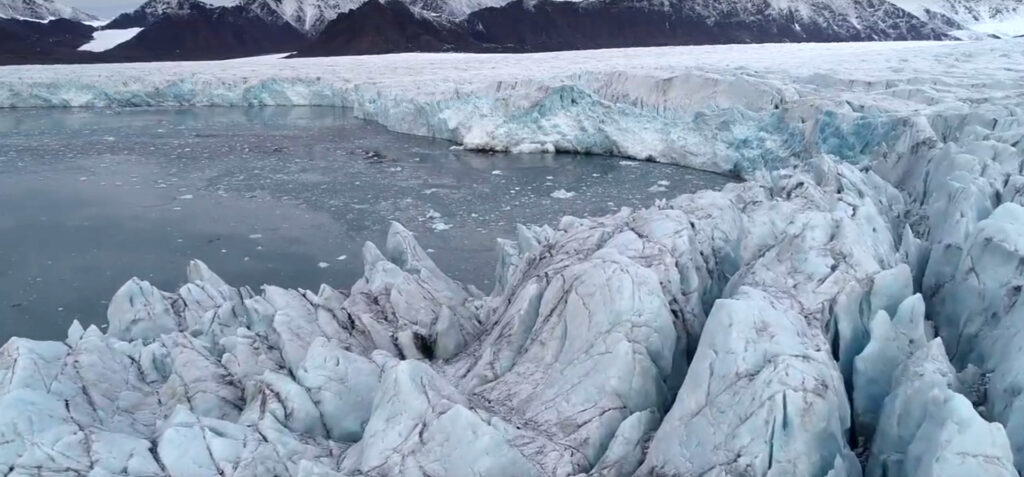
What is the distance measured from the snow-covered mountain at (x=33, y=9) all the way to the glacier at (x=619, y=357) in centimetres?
4882

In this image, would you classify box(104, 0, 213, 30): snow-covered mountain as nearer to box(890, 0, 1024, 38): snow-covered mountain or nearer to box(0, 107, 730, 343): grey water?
A: box(0, 107, 730, 343): grey water

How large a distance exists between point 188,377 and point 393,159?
28.4 feet

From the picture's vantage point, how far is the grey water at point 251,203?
637 cm

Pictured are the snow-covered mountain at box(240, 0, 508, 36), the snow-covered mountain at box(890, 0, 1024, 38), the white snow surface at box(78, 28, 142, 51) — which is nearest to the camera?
the white snow surface at box(78, 28, 142, 51)

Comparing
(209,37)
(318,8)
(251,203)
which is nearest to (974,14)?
(318,8)

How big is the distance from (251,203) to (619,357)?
706cm

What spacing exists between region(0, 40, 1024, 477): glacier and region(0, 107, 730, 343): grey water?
1314 mm

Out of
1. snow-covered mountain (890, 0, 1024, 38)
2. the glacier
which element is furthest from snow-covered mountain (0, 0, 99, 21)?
snow-covered mountain (890, 0, 1024, 38)

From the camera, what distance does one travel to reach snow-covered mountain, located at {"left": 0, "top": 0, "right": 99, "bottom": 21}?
146ft

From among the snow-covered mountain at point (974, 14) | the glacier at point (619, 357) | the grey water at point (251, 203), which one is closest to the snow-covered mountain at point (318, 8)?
the snow-covered mountain at point (974, 14)

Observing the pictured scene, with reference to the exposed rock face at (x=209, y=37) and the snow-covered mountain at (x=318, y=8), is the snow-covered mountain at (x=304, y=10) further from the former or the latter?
the exposed rock face at (x=209, y=37)

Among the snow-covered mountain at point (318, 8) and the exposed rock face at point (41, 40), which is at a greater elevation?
the snow-covered mountain at point (318, 8)

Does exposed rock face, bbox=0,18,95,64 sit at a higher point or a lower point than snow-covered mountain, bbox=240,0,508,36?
lower

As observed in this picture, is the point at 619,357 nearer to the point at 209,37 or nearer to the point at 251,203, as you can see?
the point at 251,203
